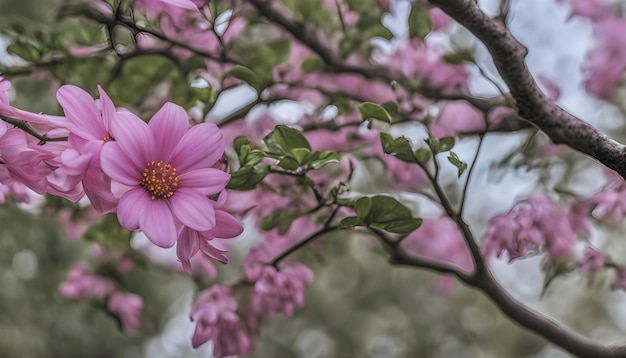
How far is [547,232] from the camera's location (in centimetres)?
98

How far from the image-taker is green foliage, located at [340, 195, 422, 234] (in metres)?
0.71

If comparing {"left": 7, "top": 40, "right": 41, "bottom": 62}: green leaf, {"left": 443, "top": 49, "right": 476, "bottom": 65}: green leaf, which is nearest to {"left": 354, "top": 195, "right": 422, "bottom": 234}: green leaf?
{"left": 443, "top": 49, "right": 476, "bottom": 65}: green leaf

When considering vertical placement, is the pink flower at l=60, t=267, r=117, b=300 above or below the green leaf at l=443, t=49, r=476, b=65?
below

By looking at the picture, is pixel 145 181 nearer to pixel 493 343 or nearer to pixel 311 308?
pixel 311 308

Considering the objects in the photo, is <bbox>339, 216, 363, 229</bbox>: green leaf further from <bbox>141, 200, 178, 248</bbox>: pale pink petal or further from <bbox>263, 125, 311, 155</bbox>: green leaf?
<bbox>141, 200, 178, 248</bbox>: pale pink petal

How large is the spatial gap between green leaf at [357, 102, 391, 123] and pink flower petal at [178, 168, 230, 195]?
0.17m

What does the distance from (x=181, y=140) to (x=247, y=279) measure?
381 millimetres

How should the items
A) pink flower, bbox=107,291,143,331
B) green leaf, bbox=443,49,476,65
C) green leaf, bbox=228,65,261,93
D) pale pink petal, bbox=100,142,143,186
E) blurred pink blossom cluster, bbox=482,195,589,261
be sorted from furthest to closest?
pink flower, bbox=107,291,143,331 → green leaf, bbox=443,49,476,65 → blurred pink blossom cluster, bbox=482,195,589,261 → green leaf, bbox=228,65,261,93 → pale pink petal, bbox=100,142,143,186

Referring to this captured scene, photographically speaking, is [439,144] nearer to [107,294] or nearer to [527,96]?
[527,96]

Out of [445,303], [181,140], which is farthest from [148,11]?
[445,303]

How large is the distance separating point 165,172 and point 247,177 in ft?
0.30

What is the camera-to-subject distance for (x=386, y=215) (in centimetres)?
72

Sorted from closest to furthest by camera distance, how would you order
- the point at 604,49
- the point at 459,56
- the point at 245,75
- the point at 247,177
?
1. the point at 247,177
2. the point at 245,75
3. the point at 459,56
4. the point at 604,49

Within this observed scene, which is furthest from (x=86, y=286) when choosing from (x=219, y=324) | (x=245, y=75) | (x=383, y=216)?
(x=383, y=216)
